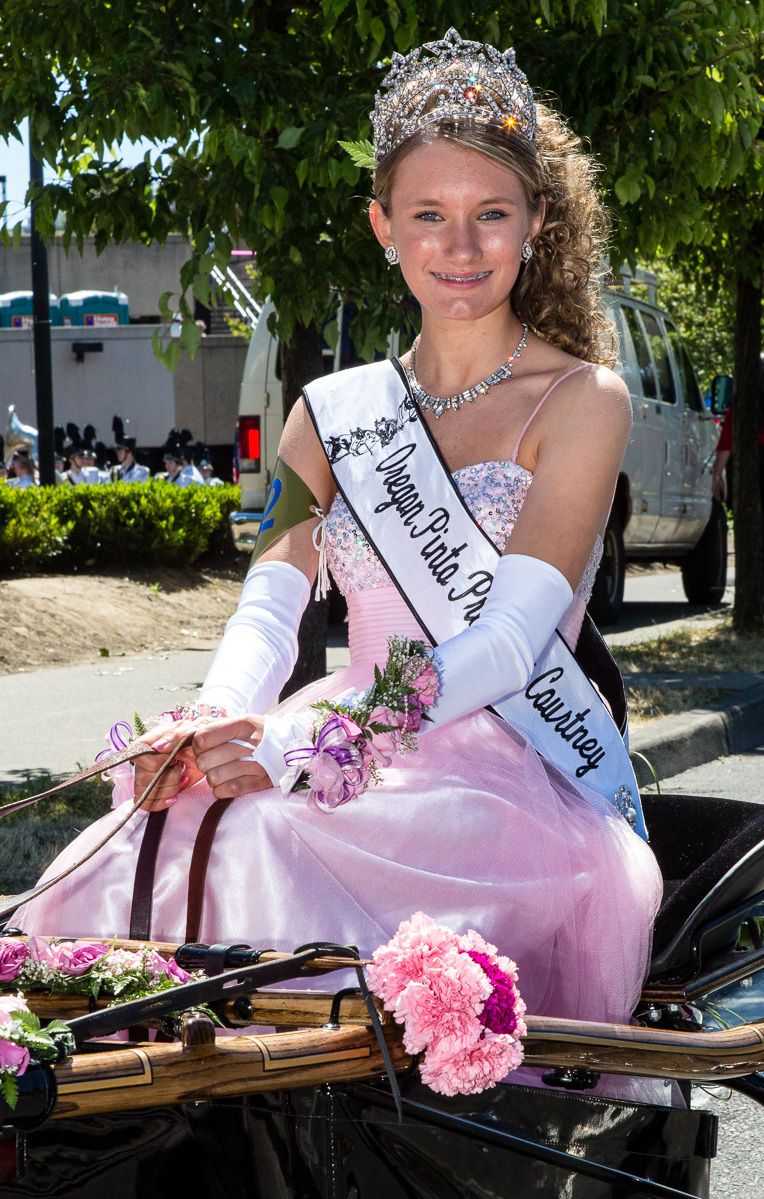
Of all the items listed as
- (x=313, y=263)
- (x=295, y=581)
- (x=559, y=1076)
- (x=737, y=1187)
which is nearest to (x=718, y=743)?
(x=313, y=263)

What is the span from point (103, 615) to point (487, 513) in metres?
8.19

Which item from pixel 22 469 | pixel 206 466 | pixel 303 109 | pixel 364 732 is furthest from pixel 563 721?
pixel 206 466

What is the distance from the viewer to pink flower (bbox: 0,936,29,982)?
1.56m

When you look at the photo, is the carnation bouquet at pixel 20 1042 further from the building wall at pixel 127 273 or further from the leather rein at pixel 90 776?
the building wall at pixel 127 273

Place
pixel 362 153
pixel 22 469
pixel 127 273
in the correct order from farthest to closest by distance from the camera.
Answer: pixel 127 273 → pixel 22 469 → pixel 362 153

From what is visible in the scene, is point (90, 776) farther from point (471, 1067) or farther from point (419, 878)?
point (471, 1067)

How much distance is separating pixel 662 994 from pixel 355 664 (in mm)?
803

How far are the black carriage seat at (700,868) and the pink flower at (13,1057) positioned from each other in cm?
96

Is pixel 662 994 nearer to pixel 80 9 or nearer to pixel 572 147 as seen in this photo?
pixel 572 147

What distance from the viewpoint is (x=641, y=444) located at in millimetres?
10047

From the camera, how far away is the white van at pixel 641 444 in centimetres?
979

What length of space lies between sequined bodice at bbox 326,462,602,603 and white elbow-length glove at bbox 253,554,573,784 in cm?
17

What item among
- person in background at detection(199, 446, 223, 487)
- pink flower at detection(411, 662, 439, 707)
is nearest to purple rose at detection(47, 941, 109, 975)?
pink flower at detection(411, 662, 439, 707)

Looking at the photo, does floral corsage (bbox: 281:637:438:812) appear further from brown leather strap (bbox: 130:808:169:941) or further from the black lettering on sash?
the black lettering on sash
